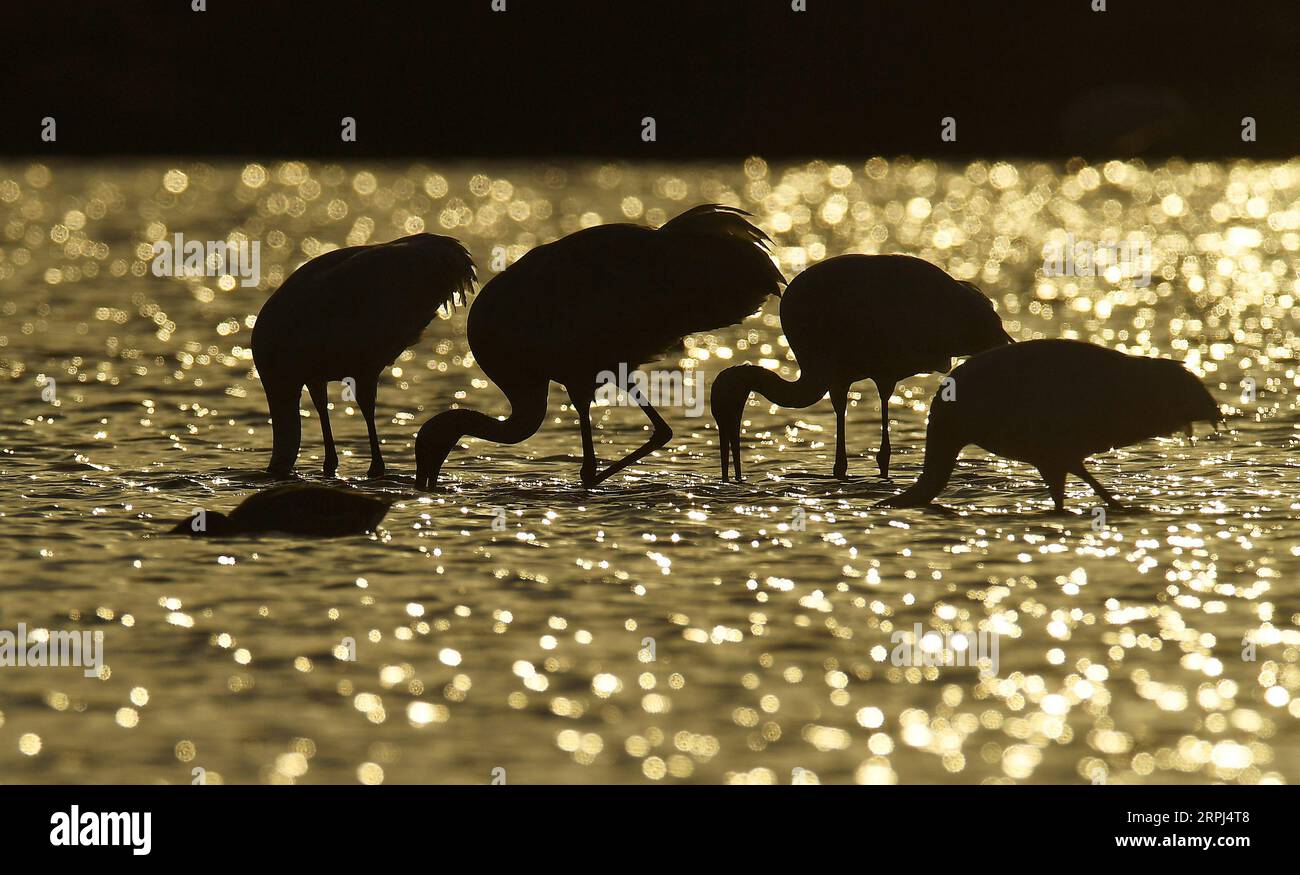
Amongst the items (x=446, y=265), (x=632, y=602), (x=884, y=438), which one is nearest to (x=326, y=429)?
(x=446, y=265)

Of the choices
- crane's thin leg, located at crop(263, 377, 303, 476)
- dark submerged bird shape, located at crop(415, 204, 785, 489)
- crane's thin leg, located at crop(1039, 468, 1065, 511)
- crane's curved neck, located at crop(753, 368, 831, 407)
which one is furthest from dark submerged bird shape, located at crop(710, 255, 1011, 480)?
crane's thin leg, located at crop(263, 377, 303, 476)

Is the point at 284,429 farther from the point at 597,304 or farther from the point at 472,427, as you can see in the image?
the point at 597,304

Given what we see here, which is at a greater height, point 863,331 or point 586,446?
point 863,331

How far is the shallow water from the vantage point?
296 inches

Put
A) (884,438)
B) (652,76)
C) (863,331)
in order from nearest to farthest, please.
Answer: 1. (863,331)
2. (884,438)
3. (652,76)

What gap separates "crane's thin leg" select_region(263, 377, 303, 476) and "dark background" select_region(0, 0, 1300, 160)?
65.1m

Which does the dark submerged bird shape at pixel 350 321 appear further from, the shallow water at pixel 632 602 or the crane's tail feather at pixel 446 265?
the shallow water at pixel 632 602

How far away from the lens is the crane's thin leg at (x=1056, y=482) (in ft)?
38.9

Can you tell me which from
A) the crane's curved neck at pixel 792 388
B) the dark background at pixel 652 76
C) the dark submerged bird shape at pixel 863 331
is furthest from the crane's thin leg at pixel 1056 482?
the dark background at pixel 652 76

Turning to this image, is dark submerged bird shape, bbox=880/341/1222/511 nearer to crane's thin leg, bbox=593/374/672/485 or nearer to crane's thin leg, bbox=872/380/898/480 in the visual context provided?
crane's thin leg, bbox=872/380/898/480

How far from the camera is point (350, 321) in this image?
1334 cm

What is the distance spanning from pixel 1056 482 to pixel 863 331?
208 centimetres

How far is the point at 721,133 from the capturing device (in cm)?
8275
